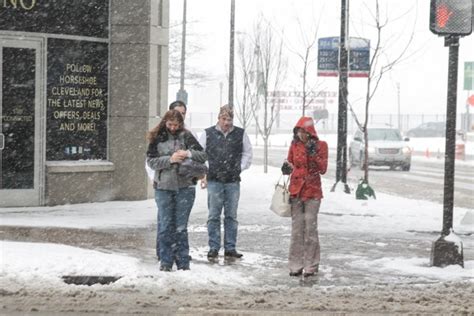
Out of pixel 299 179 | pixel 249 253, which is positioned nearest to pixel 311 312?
pixel 299 179

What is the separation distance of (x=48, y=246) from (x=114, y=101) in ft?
17.8

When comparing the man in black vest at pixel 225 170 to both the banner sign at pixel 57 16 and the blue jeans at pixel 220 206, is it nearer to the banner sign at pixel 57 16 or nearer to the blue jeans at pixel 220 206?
the blue jeans at pixel 220 206

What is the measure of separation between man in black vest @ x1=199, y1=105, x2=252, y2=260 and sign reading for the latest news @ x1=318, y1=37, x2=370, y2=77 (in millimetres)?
9332

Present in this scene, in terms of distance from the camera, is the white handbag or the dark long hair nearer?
the dark long hair

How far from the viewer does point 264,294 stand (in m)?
7.43

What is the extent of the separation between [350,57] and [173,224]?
1104cm

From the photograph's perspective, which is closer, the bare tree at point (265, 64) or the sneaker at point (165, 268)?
the sneaker at point (165, 268)

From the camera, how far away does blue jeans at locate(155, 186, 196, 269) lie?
8227 millimetres

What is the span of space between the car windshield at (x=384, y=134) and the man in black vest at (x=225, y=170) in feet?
73.2

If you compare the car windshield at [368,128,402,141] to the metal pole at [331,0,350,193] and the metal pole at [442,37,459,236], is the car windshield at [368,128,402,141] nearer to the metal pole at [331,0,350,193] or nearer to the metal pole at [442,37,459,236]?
the metal pole at [331,0,350,193]

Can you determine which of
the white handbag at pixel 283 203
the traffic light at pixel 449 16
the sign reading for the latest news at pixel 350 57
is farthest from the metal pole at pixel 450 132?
the sign reading for the latest news at pixel 350 57

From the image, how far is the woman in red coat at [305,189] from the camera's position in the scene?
27.4ft

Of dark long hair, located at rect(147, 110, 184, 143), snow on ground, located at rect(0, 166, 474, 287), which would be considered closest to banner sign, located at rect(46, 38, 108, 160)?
snow on ground, located at rect(0, 166, 474, 287)

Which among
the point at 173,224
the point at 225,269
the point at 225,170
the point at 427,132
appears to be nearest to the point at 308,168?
the point at 225,170
